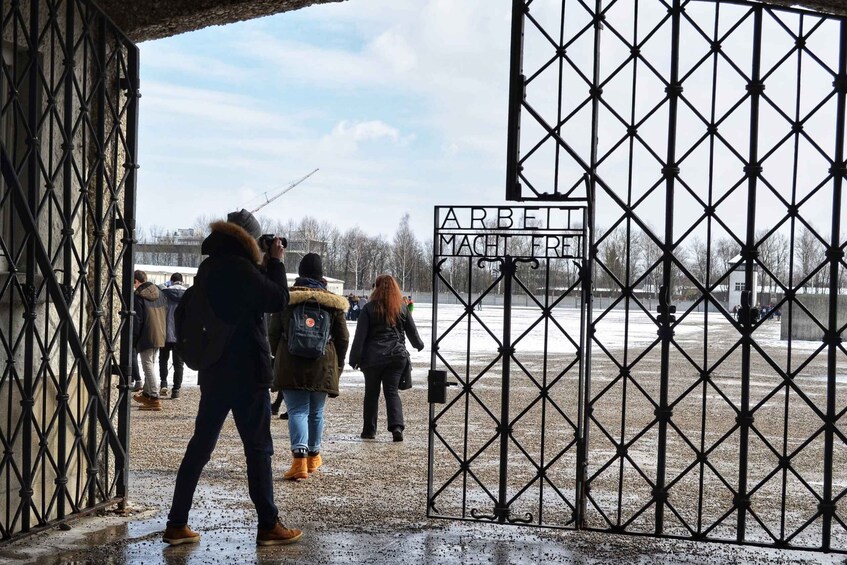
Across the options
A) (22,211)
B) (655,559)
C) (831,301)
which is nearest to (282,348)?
(22,211)

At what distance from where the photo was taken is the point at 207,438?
582cm

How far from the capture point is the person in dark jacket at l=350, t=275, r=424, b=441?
1020 cm

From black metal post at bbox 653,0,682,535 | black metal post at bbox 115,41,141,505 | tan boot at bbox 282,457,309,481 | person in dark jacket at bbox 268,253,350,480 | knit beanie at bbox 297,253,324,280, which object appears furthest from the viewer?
knit beanie at bbox 297,253,324,280

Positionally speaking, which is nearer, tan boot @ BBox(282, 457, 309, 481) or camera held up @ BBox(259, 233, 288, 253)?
camera held up @ BBox(259, 233, 288, 253)

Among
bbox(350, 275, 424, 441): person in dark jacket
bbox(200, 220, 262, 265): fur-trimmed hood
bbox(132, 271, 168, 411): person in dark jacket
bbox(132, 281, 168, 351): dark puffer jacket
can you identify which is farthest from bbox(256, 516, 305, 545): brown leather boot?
bbox(132, 281, 168, 351): dark puffer jacket

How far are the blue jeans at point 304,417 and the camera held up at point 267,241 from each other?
2158 millimetres

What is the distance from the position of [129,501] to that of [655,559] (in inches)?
138

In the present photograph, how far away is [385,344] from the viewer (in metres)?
10.3

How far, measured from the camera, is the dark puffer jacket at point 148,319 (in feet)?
41.5

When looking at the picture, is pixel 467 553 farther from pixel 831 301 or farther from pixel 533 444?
pixel 533 444

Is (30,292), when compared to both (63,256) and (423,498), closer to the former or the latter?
(63,256)

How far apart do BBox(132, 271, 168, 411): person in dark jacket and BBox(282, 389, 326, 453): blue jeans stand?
4318mm

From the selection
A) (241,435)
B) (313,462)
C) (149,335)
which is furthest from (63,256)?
(149,335)

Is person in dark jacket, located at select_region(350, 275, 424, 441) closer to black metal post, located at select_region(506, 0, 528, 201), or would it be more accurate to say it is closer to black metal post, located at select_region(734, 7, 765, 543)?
black metal post, located at select_region(506, 0, 528, 201)
